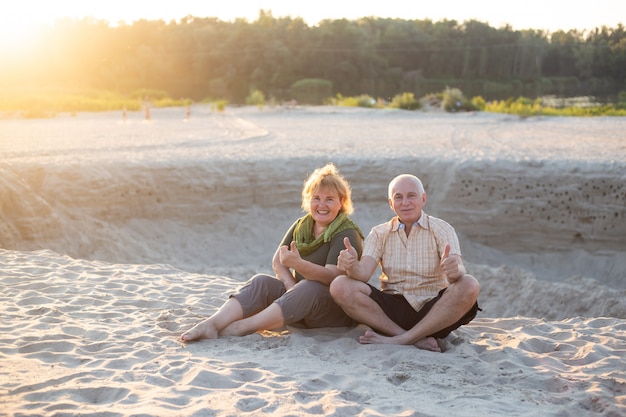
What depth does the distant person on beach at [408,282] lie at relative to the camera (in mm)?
4590

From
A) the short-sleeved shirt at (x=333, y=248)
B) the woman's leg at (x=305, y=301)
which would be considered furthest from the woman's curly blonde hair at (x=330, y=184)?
the woman's leg at (x=305, y=301)

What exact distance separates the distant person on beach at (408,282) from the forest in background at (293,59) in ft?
133

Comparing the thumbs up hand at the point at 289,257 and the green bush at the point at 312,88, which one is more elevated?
the green bush at the point at 312,88

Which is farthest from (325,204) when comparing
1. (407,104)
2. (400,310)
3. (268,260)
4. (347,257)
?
(407,104)

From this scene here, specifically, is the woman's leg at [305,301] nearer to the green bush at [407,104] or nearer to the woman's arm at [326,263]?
the woman's arm at [326,263]

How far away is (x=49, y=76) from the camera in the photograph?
1937 inches

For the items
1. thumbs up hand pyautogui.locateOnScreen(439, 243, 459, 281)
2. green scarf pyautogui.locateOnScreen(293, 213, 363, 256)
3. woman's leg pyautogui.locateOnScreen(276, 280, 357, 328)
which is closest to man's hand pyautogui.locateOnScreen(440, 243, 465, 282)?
thumbs up hand pyautogui.locateOnScreen(439, 243, 459, 281)

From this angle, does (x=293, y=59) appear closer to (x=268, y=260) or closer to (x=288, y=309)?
(x=268, y=260)

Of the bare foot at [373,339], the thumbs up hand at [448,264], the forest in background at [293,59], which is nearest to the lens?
the thumbs up hand at [448,264]

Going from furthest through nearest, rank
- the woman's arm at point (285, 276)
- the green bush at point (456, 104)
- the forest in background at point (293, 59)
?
the forest in background at point (293, 59)
the green bush at point (456, 104)
the woman's arm at point (285, 276)

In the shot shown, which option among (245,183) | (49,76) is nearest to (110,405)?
(245,183)

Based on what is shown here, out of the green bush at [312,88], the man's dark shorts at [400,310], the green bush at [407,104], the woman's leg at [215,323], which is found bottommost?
the woman's leg at [215,323]

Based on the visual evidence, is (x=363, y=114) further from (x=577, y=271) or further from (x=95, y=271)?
(x=95, y=271)

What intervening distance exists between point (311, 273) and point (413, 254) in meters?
0.69
